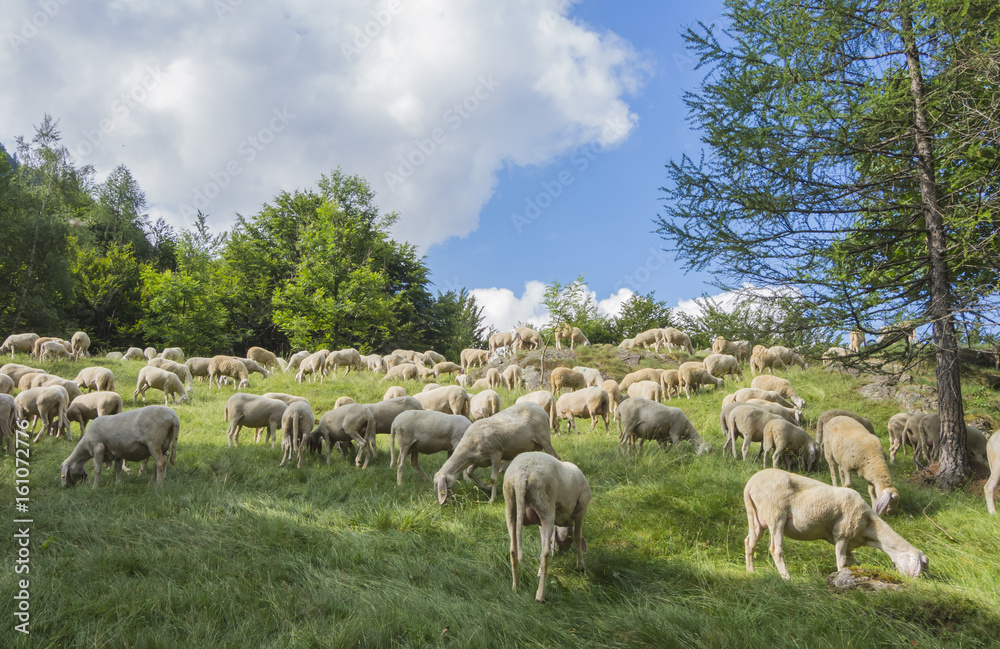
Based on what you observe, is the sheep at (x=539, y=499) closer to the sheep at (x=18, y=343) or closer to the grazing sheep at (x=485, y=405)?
the grazing sheep at (x=485, y=405)

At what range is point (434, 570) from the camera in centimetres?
581

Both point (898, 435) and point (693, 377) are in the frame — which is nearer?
point (898, 435)

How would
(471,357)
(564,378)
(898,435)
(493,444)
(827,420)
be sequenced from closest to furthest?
(493,444) → (827,420) → (898,435) → (564,378) → (471,357)

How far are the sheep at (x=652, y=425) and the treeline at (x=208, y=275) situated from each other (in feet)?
83.2

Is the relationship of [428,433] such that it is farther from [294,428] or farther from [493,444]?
[294,428]

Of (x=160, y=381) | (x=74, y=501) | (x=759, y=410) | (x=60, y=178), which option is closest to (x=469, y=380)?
(x=160, y=381)

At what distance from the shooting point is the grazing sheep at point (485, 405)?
13.3 meters

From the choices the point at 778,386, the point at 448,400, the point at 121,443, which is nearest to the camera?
the point at 121,443

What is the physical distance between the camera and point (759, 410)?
433 inches

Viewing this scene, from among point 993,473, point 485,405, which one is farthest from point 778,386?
point 485,405

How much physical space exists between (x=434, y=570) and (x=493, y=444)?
2.32m

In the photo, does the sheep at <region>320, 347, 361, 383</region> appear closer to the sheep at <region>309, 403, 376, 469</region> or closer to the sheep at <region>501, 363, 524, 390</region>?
the sheep at <region>501, 363, 524, 390</region>

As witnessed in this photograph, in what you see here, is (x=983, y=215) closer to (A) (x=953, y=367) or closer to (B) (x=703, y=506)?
(A) (x=953, y=367)

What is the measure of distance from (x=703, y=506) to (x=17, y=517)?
9527 mm
